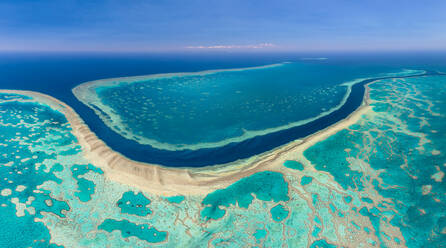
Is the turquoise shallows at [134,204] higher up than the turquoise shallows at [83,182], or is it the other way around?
the turquoise shallows at [83,182]

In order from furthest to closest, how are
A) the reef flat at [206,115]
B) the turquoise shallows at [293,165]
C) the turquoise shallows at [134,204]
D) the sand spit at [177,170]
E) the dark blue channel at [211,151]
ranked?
the reef flat at [206,115], the dark blue channel at [211,151], the turquoise shallows at [293,165], the sand spit at [177,170], the turquoise shallows at [134,204]

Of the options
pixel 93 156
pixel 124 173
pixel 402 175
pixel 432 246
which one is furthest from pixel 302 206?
pixel 93 156

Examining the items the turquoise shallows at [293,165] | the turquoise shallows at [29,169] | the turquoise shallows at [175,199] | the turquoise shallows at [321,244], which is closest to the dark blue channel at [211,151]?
the turquoise shallows at [293,165]

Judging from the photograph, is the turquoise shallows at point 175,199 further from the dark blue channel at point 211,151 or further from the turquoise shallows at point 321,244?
the turquoise shallows at point 321,244

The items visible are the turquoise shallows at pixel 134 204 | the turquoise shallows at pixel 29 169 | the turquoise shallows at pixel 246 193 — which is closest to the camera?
the turquoise shallows at pixel 29 169

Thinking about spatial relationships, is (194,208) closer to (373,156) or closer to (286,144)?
(286,144)

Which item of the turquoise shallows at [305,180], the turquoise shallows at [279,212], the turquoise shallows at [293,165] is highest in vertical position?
the turquoise shallows at [293,165]

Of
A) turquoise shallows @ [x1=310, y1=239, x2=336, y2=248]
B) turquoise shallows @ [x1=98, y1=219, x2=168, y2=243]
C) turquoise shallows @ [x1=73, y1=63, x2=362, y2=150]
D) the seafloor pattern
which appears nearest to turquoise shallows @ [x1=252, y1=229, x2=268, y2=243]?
the seafloor pattern
